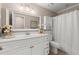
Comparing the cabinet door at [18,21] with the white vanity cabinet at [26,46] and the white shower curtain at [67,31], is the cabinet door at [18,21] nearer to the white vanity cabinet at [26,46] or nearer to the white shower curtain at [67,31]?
the white vanity cabinet at [26,46]

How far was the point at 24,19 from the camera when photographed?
5.89ft

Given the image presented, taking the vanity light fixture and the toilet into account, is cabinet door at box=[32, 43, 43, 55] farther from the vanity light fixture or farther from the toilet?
the vanity light fixture

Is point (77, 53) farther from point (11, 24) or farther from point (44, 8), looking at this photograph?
point (11, 24)

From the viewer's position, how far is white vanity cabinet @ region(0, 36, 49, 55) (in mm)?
1258

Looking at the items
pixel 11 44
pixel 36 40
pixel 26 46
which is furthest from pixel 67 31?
pixel 11 44

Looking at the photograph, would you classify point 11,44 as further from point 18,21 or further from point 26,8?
point 26,8

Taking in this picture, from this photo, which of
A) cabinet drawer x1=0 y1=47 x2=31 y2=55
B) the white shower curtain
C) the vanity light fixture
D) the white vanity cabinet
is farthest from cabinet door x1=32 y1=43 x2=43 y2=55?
the vanity light fixture

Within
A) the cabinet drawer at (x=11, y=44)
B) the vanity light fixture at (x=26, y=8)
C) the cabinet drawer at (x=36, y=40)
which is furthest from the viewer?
the vanity light fixture at (x=26, y=8)

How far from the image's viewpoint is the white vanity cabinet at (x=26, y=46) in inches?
49.5

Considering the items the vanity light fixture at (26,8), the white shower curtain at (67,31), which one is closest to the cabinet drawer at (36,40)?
the white shower curtain at (67,31)

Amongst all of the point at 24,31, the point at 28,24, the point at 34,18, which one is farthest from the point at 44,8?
the point at 24,31

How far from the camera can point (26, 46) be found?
1.56 metres

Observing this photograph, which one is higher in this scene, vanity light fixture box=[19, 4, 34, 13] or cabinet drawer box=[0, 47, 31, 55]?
vanity light fixture box=[19, 4, 34, 13]

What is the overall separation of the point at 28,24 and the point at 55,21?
756mm
